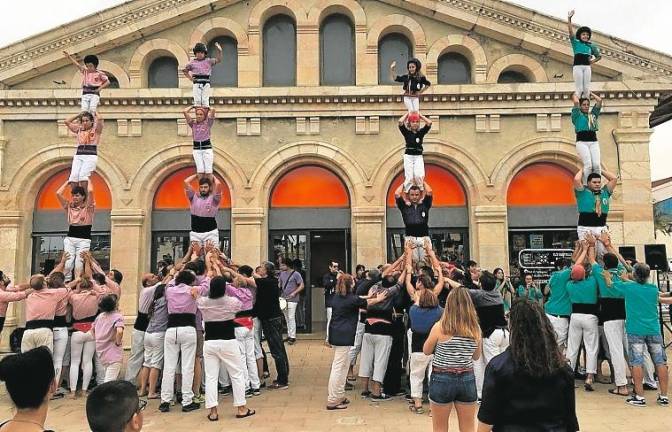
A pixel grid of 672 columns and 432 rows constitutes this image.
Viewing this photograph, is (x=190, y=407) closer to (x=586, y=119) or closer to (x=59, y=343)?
(x=59, y=343)

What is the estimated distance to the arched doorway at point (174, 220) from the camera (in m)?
15.4

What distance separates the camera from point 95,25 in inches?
607

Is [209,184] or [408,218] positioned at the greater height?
[209,184]

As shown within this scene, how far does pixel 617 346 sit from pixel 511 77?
385 inches

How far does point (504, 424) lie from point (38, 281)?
27.9 ft

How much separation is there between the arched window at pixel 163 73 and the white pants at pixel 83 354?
9.12 meters

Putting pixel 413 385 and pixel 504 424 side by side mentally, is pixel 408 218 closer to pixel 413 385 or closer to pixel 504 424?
pixel 413 385

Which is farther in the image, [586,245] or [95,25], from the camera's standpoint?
[95,25]

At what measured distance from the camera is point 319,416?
7.88 m

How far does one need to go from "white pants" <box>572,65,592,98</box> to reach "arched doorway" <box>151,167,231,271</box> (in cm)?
968

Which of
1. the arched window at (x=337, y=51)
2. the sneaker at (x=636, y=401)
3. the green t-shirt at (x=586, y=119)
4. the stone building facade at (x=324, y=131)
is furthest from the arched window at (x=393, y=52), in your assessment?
the sneaker at (x=636, y=401)

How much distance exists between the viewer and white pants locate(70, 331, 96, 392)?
9.45 meters

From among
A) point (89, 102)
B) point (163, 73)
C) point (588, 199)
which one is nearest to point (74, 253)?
point (89, 102)

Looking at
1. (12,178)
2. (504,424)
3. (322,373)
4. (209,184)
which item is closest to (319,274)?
(322,373)
